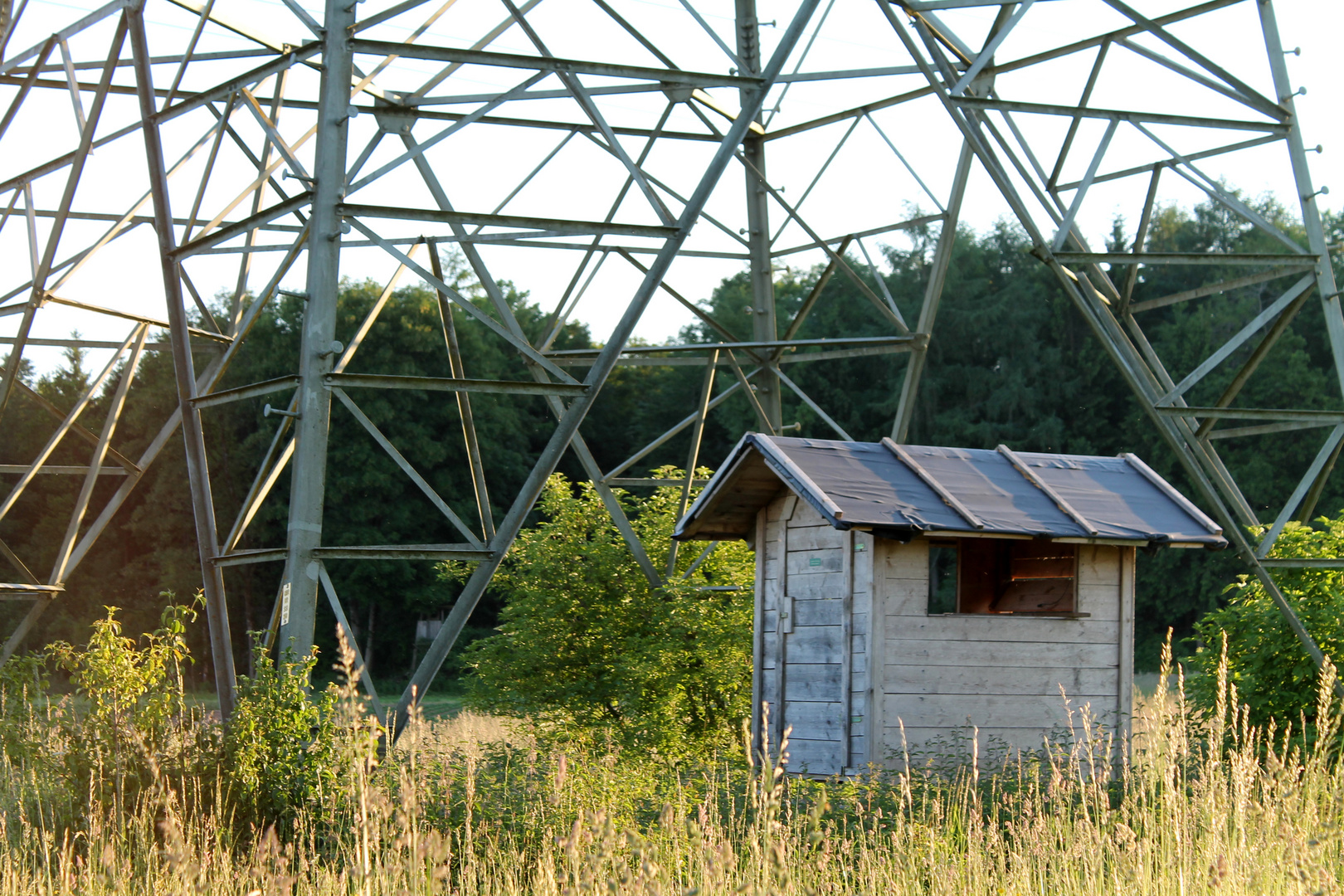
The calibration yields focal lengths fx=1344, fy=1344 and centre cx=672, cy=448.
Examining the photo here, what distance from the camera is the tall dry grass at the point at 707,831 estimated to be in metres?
4.18

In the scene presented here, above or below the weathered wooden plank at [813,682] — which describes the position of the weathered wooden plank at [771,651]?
above

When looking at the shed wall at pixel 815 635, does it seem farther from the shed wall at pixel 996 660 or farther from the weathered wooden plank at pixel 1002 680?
the weathered wooden plank at pixel 1002 680

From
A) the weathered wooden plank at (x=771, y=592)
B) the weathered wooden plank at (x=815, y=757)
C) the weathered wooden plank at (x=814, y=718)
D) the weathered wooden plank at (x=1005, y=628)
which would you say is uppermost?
the weathered wooden plank at (x=771, y=592)

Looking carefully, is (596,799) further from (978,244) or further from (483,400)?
(978,244)

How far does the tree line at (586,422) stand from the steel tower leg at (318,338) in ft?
84.0

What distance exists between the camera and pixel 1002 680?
10898 mm

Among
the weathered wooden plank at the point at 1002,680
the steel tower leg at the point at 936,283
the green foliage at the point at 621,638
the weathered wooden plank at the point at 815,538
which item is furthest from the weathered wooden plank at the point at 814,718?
the green foliage at the point at 621,638

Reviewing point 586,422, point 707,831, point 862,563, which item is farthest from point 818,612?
point 586,422

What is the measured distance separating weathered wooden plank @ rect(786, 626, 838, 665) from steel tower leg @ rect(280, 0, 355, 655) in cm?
429

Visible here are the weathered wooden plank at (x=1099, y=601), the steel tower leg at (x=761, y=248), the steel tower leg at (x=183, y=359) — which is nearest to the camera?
the steel tower leg at (x=183, y=359)

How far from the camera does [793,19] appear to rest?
9750 millimetres

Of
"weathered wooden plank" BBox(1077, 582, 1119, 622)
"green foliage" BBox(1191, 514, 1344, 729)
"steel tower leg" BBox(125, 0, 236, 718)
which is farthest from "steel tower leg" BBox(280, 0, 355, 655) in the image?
"green foliage" BBox(1191, 514, 1344, 729)

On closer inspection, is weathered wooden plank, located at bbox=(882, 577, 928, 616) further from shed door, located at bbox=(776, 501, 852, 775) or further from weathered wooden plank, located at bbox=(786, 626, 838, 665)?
weathered wooden plank, located at bbox=(786, 626, 838, 665)

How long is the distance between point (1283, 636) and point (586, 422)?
29818 millimetres
